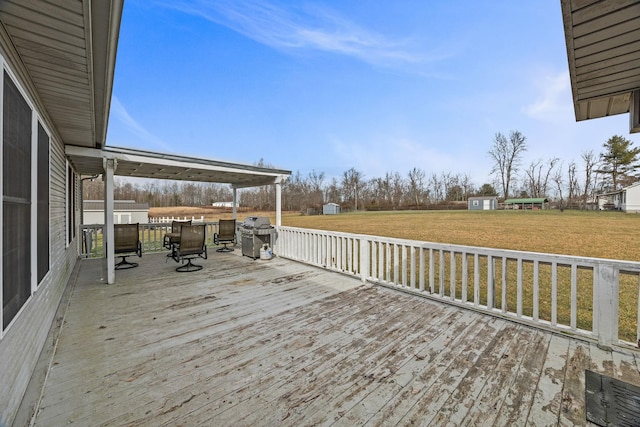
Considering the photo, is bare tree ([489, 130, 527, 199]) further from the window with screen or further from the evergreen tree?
the window with screen

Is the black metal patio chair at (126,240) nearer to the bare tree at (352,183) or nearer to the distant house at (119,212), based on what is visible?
the distant house at (119,212)

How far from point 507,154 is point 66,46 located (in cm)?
4770

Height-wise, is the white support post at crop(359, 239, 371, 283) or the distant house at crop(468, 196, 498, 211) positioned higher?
the distant house at crop(468, 196, 498, 211)

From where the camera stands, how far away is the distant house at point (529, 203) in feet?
132

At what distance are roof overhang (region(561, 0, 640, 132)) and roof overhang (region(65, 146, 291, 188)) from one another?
6.25 meters

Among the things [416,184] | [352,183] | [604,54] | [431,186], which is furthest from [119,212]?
[431,186]

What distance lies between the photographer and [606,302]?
8.50 ft

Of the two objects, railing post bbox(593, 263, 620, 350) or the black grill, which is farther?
the black grill

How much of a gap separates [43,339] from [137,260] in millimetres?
4965

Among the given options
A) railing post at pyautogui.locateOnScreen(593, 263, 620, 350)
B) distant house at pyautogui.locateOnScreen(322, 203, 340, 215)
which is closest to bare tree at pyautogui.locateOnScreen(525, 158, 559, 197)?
distant house at pyautogui.locateOnScreen(322, 203, 340, 215)

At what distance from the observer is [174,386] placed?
2066mm

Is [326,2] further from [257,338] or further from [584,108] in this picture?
[257,338]

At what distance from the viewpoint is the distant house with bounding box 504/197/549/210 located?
132 feet

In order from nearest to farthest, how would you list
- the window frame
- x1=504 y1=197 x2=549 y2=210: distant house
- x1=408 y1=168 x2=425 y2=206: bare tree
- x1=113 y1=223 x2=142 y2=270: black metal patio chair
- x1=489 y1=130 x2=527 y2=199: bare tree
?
the window frame → x1=113 y1=223 x2=142 y2=270: black metal patio chair → x1=489 y1=130 x2=527 y2=199: bare tree → x1=504 y1=197 x2=549 y2=210: distant house → x1=408 y1=168 x2=425 y2=206: bare tree
